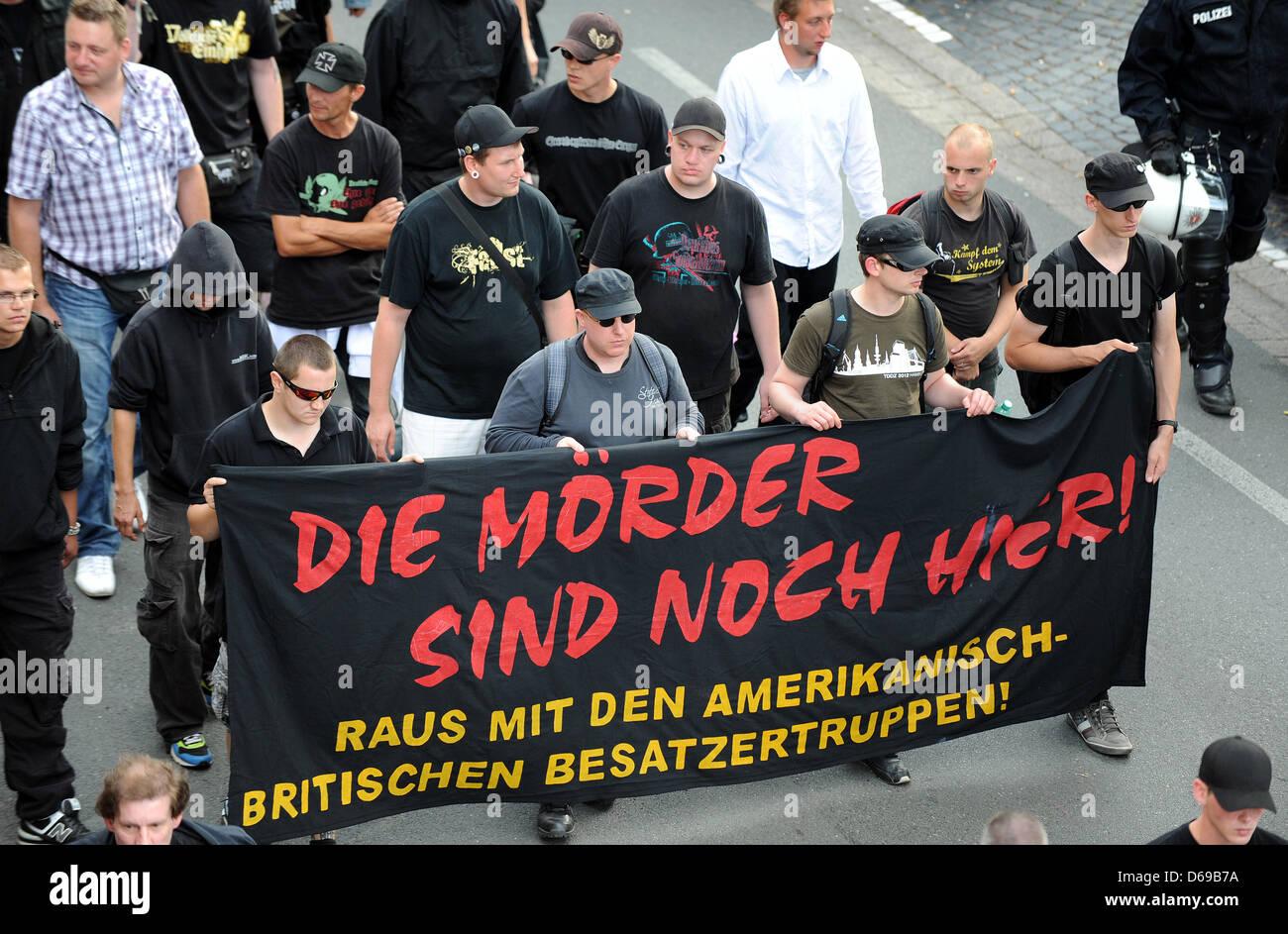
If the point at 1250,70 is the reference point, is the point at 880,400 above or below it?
below

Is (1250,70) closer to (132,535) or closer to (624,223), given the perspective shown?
(624,223)

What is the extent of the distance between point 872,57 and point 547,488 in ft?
29.0

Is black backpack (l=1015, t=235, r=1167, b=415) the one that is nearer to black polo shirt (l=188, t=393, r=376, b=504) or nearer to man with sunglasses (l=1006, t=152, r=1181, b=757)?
man with sunglasses (l=1006, t=152, r=1181, b=757)

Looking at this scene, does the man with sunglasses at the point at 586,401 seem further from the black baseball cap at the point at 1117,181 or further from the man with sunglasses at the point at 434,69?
the man with sunglasses at the point at 434,69

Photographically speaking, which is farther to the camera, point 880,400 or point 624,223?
point 624,223

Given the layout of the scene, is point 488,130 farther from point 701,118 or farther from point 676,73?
point 676,73

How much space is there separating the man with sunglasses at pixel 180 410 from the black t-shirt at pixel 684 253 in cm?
159

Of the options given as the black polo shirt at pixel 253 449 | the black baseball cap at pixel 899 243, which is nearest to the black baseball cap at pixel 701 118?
the black baseball cap at pixel 899 243

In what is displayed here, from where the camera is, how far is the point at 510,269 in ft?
21.8

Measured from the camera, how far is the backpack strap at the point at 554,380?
5883 mm

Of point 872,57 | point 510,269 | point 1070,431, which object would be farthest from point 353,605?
point 872,57

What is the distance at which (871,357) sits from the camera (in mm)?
6141

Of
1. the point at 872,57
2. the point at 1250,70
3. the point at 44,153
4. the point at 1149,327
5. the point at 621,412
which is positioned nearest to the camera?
the point at 621,412

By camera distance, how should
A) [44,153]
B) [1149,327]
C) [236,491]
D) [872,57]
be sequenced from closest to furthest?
[236,491] < [1149,327] < [44,153] < [872,57]
